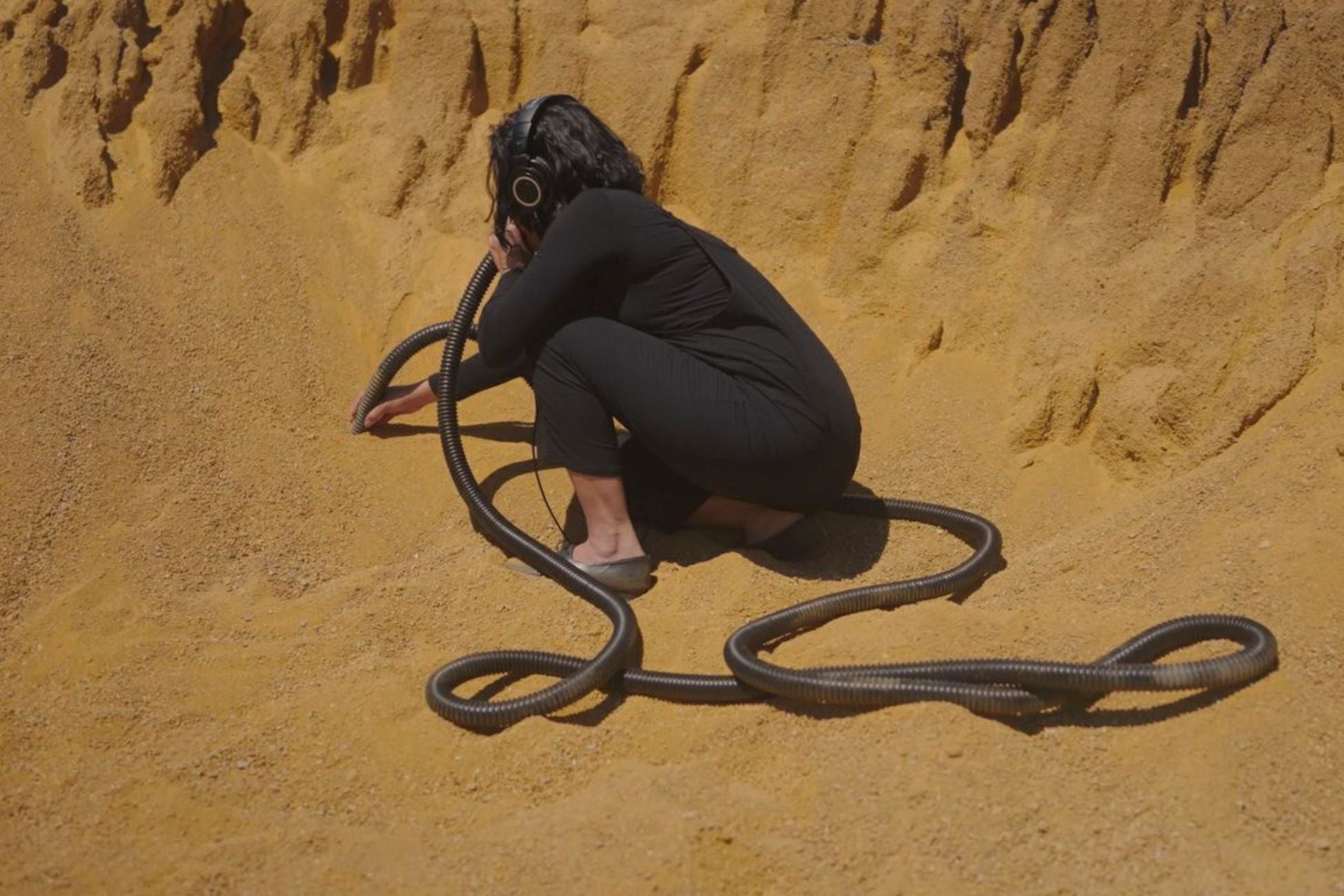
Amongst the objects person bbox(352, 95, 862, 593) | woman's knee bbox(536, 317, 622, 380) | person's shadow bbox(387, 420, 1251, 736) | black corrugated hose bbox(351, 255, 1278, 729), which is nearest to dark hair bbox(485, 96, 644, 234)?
person bbox(352, 95, 862, 593)

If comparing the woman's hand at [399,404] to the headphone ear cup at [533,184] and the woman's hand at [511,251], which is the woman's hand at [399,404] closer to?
the woman's hand at [511,251]

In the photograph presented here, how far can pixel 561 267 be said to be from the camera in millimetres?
3574

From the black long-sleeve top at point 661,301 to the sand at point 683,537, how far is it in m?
0.62

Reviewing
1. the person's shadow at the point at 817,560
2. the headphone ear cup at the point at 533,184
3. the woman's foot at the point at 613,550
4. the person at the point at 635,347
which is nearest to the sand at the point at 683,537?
the person's shadow at the point at 817,560

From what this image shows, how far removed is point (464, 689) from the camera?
11.3 feet

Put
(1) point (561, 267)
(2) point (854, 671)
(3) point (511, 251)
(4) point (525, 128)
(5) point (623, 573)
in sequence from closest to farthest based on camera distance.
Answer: (2) point (854, 671) → (1) point (561, 267) → (4) point (525, 128) → (5) point (623, 573) → (3) point (511, 251)

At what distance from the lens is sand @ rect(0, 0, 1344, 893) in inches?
109

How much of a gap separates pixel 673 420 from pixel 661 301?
35 cm

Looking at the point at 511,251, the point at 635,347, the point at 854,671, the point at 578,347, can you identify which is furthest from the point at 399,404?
the point at 854,671

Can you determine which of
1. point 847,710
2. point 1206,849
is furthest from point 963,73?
point 1206,849

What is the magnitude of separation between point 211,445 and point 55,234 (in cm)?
113

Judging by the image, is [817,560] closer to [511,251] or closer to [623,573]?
[623,573]

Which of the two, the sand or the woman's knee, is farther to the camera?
the woman's knee

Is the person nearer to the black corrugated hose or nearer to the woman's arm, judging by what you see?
the woman's arm
